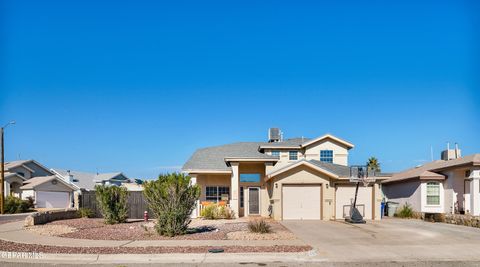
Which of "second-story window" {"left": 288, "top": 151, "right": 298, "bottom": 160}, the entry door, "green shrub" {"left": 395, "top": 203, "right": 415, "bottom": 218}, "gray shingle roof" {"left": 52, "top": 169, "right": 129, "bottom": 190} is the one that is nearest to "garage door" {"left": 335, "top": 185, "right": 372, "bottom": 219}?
"green shrub" {"left": 395, "top": 203, "right": 415, "bottom": 218}

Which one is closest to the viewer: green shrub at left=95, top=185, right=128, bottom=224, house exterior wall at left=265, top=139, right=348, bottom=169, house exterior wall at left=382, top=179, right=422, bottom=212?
green shrub at left=95, top=185, right=128, bottom=224

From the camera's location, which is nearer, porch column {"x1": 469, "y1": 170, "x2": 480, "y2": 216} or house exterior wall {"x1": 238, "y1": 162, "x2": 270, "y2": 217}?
porch column {"x1": 469, "y1": 170, "x2": 480, "y2": 216}

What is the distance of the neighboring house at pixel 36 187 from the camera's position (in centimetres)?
4329

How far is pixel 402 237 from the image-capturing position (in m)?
15.9

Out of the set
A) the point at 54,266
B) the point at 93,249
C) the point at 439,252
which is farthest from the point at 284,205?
the point at 54,266

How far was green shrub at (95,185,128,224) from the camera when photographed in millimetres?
20734

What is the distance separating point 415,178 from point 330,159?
6.10 metres

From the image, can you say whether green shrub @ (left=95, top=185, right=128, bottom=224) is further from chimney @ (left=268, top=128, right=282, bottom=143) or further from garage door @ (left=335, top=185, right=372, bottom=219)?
chimney @ (left=268, top=128, right=282, bottom=143)

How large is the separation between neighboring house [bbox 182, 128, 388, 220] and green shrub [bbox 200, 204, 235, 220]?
594mm

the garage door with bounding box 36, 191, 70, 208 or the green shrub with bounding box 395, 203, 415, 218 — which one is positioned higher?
the green shrub with bounding box 395, 203, 415, 218

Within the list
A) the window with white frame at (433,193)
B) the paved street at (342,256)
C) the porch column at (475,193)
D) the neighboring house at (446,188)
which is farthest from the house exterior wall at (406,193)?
the paved street at (342,256)

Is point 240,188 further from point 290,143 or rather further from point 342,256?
point 342,256

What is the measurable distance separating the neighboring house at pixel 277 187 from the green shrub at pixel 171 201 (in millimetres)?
8517

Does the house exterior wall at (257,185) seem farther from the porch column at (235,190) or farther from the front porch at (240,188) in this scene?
the porch column at (235,190)
